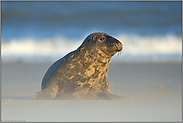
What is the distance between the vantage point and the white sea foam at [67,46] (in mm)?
14000

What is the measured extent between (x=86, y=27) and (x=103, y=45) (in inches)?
458

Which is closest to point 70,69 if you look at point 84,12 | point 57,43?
point 57,43

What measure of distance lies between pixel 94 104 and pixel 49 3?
15097 mm

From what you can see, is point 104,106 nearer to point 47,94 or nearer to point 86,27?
point 47,94

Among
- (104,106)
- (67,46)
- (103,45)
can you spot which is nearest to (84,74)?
(103,45)

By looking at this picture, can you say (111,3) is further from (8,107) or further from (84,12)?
(8,107)

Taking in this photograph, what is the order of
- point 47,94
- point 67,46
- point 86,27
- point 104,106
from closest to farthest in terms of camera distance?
point 104,106 → point 47,94 → point 67,46 → point 86,27

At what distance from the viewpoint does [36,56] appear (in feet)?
45.6

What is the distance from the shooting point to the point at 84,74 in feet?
17.0

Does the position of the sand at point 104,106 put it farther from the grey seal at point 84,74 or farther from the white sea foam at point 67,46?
the white sea foam at point 67,46

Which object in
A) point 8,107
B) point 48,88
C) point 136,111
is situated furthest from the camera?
point 48,88

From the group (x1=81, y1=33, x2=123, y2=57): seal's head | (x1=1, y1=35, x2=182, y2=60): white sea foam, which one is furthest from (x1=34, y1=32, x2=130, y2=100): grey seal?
(x1=1, y1=35, x2=182, y2=60): white sea foam

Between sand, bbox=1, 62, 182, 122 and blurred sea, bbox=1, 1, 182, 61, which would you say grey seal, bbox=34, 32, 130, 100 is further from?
blurred sea, bbox=1, 1, 182, 61

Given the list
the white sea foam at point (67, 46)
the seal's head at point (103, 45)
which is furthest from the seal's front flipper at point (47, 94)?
the white sea foam at point (67, 46)
